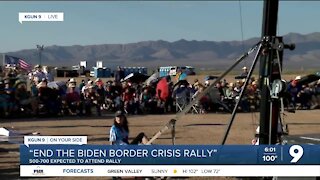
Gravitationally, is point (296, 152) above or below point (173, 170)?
above

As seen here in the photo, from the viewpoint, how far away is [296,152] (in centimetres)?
505

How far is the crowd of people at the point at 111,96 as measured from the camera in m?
13.9

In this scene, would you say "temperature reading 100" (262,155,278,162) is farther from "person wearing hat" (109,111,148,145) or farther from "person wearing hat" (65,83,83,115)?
"person wearing hat" (65,83,83,115)

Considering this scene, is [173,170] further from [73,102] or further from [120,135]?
[73,102]

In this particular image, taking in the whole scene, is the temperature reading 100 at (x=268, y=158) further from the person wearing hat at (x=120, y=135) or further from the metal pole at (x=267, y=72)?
the person wearing hat at (x=120, y=135)

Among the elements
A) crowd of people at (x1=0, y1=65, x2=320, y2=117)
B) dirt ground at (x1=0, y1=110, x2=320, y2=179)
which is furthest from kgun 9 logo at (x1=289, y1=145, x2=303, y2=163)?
crowd of people at (x1=0, y1=65, x2=320, y2=117)

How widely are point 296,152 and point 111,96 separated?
1178 cm

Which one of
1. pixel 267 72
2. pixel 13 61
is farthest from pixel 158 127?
pixel 267 72

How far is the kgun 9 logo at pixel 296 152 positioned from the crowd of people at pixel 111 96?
301 inches

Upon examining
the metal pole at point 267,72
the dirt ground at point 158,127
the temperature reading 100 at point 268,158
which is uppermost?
the metal pole at point 267,72

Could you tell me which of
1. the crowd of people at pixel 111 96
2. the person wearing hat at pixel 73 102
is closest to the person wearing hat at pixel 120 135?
the crowd of people at pixel 111 96

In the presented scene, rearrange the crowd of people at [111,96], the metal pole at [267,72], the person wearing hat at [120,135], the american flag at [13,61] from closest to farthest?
the metal pole at [267,72], the person wearing hat at [120,135], the american flag at [13,61], the crowd of people at [111,96]

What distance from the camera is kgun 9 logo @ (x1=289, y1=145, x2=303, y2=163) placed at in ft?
16.6

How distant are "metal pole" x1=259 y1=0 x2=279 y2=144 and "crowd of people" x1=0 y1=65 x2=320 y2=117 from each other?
7265 mm
